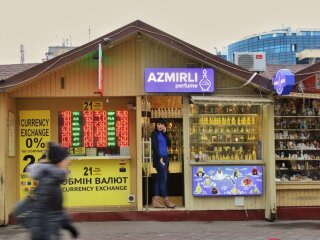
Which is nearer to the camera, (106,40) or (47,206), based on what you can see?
(47,206)

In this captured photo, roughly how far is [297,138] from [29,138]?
6.09m

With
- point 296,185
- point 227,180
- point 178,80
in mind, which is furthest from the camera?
point 296,185

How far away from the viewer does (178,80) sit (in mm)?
12102

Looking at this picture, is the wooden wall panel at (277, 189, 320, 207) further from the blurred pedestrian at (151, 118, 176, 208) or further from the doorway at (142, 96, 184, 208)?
the blurred pedestrian at (151, 118, 176, 208)

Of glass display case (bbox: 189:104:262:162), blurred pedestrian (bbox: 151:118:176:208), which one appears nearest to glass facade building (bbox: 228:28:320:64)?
glass display case (bbox: 189:104:262:162)

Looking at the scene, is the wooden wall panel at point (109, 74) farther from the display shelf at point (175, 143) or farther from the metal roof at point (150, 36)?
the display shelf at point (175, 143)

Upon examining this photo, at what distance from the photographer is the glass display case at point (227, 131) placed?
12656 mm

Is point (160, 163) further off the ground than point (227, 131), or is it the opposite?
point (227, 131)

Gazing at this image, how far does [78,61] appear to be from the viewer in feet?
40.0

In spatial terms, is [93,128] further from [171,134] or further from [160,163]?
[171,134]

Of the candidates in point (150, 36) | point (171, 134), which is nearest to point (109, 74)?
point (150, 36)

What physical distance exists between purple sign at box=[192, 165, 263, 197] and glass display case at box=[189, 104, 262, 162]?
0.32m

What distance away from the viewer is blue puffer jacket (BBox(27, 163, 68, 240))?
582 cm

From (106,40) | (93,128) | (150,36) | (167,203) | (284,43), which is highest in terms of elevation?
(284,43)
